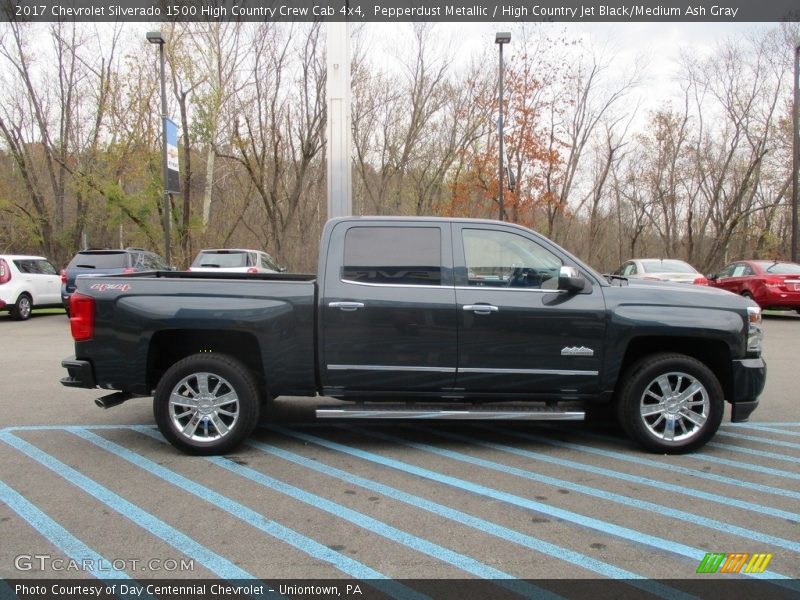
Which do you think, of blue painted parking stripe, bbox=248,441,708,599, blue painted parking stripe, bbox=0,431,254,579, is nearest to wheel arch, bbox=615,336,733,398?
blue painted parking stripe, bbox=248,441,708,599

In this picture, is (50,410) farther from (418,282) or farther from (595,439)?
(595,439)

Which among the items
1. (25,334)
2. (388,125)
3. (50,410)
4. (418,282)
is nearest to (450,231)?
(418,282)

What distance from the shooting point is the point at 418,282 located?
480 cm

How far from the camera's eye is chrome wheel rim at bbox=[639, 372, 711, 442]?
4.76m

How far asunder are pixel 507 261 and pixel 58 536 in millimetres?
3698

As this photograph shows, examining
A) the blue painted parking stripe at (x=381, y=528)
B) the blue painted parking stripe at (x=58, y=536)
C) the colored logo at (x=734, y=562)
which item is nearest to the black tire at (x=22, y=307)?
the blue painted parking stripe at (x=381, y=528)

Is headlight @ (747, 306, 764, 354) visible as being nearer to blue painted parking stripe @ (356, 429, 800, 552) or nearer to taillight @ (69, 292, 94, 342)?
blue painted parking stripe @ (356, 429, 800, 552)

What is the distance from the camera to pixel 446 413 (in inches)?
183

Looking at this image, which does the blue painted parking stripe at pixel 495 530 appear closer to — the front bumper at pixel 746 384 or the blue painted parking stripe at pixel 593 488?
the blue painted parking stripe at pixel 593 488

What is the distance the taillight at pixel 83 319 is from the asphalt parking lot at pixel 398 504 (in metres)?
1.00

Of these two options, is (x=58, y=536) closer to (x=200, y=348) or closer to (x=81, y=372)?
(x=81, y=372)

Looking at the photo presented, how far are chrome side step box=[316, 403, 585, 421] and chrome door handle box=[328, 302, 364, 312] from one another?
2.73 feet

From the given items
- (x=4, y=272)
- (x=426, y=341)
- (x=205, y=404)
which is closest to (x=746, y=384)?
(x=426, y=341)

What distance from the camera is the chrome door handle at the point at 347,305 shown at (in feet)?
15.4
